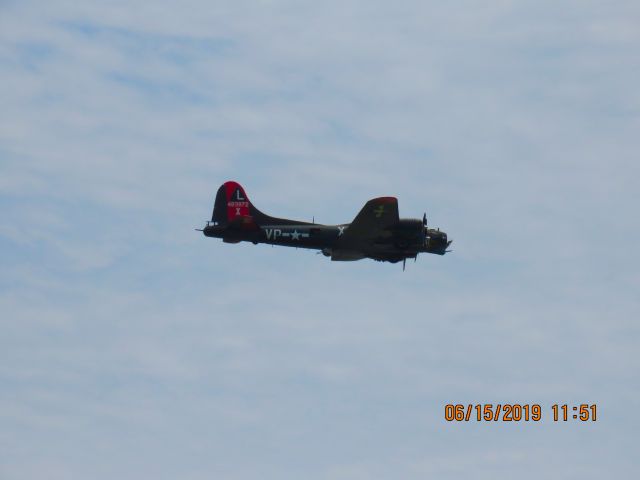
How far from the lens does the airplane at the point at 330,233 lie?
50.8 meters

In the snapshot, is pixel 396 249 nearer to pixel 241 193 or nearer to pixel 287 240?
pixel 287 240

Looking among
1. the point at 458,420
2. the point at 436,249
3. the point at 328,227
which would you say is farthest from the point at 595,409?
the point at 328,227

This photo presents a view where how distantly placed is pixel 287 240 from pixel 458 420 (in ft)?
47.7

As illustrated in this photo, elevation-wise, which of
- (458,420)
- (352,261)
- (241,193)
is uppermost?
(241,193)

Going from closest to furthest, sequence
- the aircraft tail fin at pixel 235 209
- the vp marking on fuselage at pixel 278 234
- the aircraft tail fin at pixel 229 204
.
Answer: the vp marking on fuselage at pixel 278 234, the aircraft tail fin at pixel 235 209, the aircraft tail fin at pixel 229 204

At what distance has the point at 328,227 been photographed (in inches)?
2055

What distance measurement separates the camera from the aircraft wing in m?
48.9

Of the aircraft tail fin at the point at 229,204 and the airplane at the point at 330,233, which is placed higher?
the aircraft tail fin at the point at 229,204

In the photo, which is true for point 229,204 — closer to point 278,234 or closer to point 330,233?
point 278,234

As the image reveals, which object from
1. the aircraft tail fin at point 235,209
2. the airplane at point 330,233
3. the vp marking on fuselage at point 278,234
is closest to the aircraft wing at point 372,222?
the airplane at point 330,233

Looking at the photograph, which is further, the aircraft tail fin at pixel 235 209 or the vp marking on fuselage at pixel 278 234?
the aircraft tail fin at pixel 235 209

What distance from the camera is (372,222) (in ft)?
164

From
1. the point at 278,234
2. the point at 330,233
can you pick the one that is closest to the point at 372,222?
the point at 330,233

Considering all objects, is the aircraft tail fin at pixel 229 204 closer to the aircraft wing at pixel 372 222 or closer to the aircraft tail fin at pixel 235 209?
the aircraft tail fin at pixel 235 209
